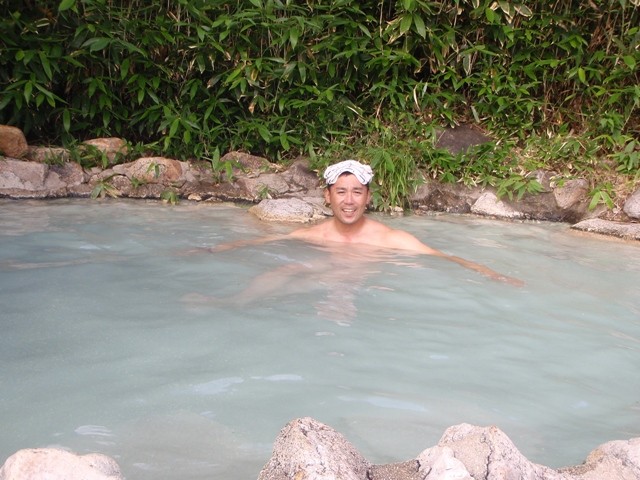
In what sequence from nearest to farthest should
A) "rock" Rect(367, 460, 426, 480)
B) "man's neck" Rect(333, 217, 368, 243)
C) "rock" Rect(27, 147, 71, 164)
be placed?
"rock" Rect(367, 460, 426, 480), "man's neck" Rect(333, 217, 368, 243), "rock" Rect(27, 147, 71, 164)

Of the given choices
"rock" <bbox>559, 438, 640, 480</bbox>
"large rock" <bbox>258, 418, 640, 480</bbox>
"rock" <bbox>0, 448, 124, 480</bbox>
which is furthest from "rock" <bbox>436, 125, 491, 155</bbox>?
"rock" <bbox>0, 448, 124, 480</bbox>

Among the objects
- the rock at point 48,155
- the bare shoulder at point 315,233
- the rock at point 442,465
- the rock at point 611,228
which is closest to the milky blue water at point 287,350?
the bare shoulder at point 315,233

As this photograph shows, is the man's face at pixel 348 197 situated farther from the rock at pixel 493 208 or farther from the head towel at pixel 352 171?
the rock at pixel 493 208

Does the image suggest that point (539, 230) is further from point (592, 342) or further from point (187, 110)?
point (187, 110)

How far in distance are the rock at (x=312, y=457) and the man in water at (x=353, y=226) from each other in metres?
2.89

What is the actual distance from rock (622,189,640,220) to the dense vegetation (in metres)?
0.31

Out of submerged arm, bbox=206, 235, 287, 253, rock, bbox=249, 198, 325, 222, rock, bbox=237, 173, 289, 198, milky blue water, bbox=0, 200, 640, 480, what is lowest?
milky blue water, bbox=0, 200, 640, 480

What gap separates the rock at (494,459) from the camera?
1.50 meters

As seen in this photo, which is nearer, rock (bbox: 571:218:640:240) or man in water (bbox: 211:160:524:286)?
man in water (bbox: 211:160:524:286)

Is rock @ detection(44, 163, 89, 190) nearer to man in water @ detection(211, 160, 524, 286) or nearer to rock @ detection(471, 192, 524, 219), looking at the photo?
man in water @ detection(211, 160, 524, 286)

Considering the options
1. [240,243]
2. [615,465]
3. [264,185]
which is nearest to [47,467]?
[615,465]

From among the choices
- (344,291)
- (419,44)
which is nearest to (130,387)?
(344,291)

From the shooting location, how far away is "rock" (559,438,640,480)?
5.62 ft

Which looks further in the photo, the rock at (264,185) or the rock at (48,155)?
the rock at (264,185)
